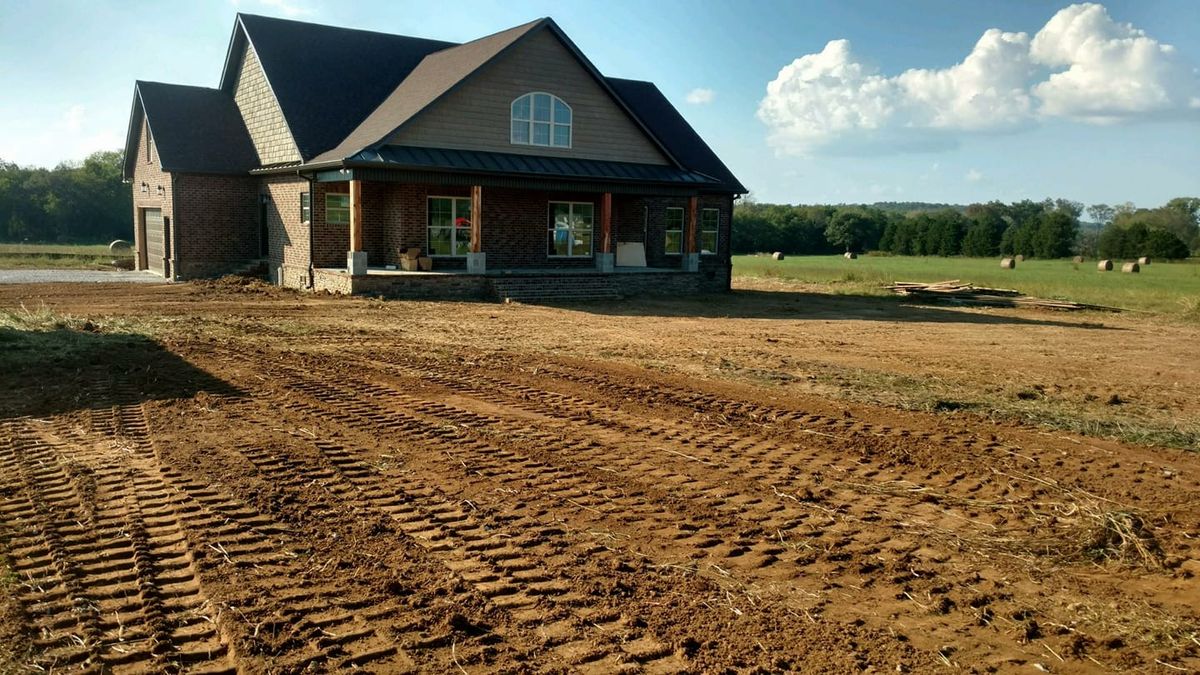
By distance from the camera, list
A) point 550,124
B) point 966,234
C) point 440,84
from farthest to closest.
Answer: point 966,234
point 550,124
point 440,84

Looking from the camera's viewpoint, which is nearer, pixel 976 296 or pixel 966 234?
pixel 976 296

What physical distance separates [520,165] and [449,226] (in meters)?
2.62

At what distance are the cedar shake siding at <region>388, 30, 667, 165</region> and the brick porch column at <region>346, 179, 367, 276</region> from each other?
5.07ft

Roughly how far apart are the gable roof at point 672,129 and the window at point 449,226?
8.16 m

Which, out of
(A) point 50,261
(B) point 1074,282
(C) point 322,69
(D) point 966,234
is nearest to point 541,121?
(C) point 322,69

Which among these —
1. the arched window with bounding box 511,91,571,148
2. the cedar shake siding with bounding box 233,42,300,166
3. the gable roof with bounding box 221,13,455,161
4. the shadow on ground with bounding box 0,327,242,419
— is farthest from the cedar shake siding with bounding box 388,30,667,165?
the shadow on ground with bounding box 0,327,242,419

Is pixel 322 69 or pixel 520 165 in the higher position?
pixel 322 69

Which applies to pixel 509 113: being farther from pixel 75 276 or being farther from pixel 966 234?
pixel 966 234

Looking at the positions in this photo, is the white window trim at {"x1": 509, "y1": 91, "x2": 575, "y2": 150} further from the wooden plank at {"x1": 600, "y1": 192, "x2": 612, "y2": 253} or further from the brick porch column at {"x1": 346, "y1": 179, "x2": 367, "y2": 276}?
the brick porch column at {"x1": 346, "y1": 179, "x2": 367, "y2": 276}

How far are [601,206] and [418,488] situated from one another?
19978mm

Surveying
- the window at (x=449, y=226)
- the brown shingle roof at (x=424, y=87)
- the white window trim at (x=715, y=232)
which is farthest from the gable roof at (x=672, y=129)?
the window at (x=449, y=226)

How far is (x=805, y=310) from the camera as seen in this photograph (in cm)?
2192

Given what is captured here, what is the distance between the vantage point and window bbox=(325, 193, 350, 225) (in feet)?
75.1

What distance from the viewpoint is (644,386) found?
10219mm
